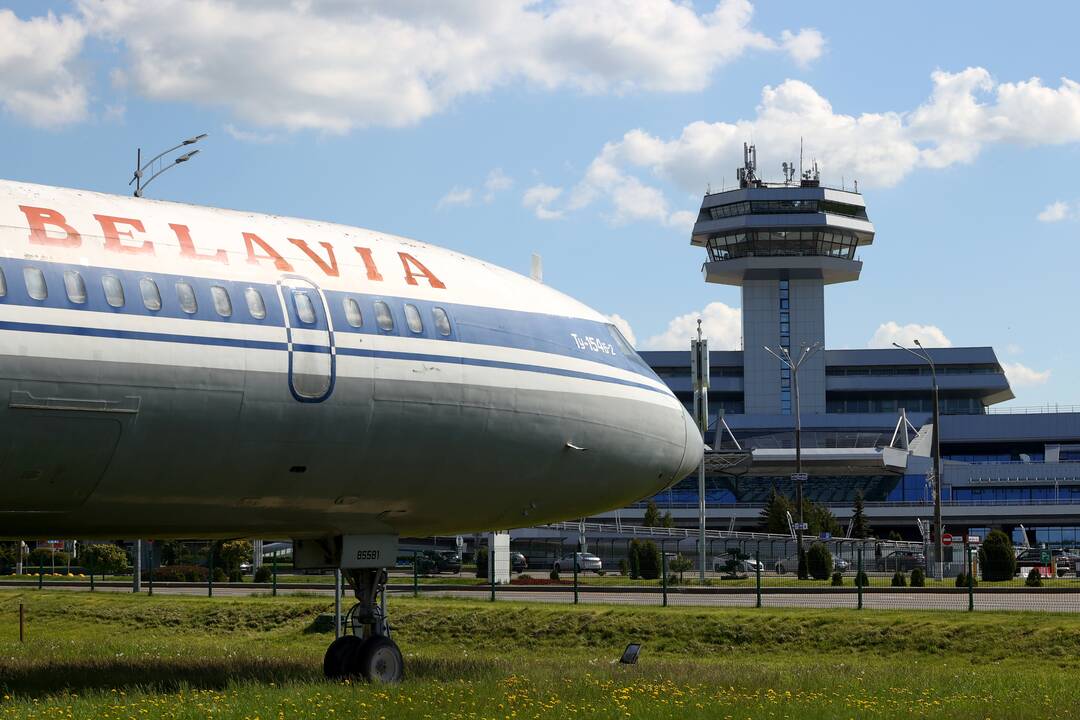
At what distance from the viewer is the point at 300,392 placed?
17.5 meters

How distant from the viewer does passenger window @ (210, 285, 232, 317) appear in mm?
17016

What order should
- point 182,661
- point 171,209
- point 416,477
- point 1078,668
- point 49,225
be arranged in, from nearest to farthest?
point 49,225, point 171,209, point 416,477, point 182,661, point 1078,668

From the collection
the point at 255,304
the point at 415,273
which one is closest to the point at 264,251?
the point at 255,304

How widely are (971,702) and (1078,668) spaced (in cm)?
993

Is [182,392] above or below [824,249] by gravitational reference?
below

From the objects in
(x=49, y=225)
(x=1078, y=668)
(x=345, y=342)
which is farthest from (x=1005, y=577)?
(x=49, y=225)

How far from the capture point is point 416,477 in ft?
62.8

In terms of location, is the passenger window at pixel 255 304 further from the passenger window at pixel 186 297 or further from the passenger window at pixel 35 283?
the passenger window at pixel 35 283

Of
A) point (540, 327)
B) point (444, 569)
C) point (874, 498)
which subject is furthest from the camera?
point (874, 498)

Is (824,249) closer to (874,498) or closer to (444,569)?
(874,498)

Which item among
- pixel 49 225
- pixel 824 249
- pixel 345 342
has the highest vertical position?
pixel 824 249

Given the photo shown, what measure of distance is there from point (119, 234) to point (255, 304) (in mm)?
1832

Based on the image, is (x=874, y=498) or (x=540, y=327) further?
(x=874, y=498)

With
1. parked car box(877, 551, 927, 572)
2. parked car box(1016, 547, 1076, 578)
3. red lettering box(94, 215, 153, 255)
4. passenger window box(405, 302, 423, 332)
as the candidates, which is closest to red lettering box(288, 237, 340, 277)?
passenger window box(405, 302, 423, 332)
